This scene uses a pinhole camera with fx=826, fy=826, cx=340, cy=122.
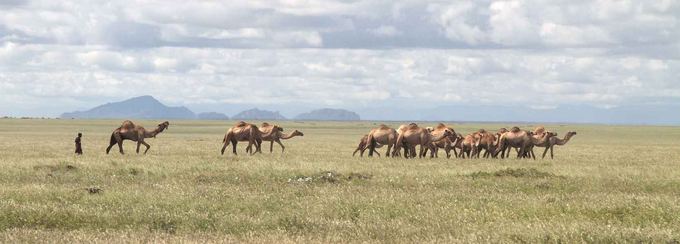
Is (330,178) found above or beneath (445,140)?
beneath

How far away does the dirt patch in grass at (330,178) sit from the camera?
20.6 metres

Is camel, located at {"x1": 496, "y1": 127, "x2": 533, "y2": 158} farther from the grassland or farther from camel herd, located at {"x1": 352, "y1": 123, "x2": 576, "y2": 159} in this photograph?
the grassland

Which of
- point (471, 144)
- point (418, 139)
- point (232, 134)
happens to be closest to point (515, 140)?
point (471, 144)

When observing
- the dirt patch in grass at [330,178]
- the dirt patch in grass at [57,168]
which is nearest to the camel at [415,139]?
the dirt patch in grass at [330,178]

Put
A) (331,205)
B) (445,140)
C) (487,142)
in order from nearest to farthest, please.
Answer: (331,205) → (487,142) → (445,140)

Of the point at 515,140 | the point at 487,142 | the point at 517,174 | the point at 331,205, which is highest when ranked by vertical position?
the point at 515,140

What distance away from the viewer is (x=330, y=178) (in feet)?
68.9

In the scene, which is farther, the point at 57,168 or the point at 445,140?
the point at 445,140

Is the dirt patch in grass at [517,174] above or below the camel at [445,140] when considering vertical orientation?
below

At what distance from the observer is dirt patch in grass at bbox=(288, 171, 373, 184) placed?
20609 millimetres

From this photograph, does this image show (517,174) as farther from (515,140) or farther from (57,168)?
(515,140)

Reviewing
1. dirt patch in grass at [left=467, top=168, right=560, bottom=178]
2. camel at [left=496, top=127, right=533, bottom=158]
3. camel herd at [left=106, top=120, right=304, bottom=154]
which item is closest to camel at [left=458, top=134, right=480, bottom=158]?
camel at [left=496, top=127, right=533, bottom=158]

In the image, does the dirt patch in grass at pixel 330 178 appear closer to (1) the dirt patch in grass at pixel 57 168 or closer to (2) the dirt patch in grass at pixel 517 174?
(2) the dirt patch in grass at pixel 517 174

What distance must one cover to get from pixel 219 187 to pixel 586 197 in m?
7.88
